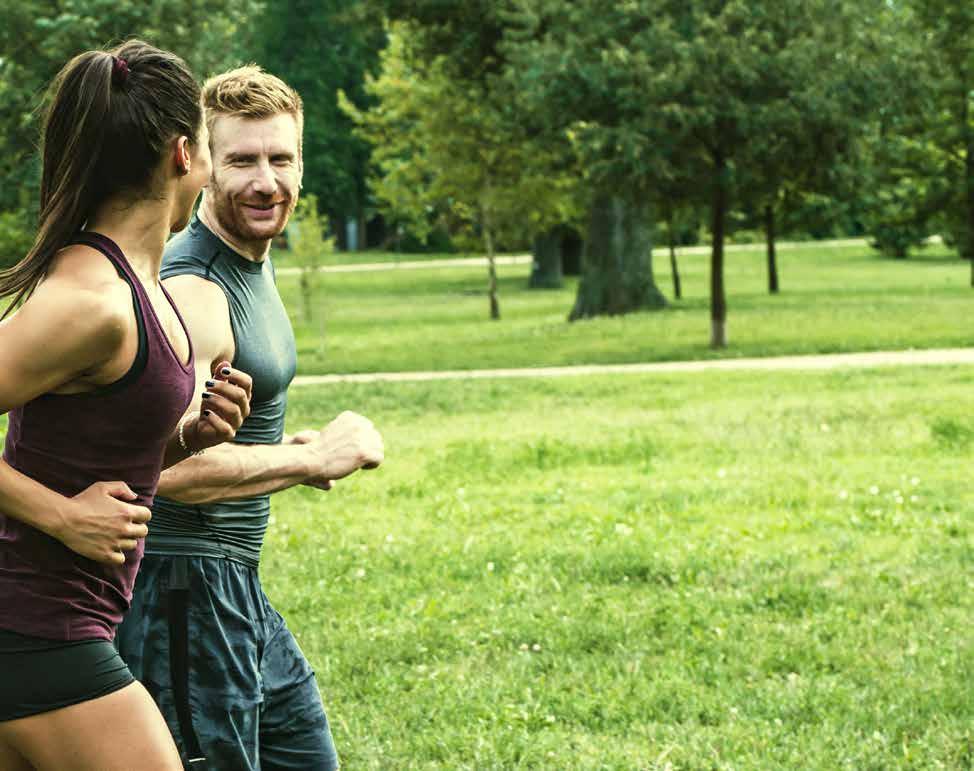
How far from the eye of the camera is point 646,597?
22.5 feet

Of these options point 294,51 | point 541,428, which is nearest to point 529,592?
point 541,428

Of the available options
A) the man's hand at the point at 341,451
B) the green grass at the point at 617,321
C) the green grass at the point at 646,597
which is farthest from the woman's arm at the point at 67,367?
the green grass at the point at 617,321

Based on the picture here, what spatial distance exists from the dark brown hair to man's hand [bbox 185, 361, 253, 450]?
0.36 m

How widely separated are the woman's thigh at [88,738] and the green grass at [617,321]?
18.3 m

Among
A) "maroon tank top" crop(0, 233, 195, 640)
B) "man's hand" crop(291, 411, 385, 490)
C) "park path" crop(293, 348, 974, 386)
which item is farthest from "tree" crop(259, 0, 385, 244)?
"maroon tank top" crop(0, 233, 195, 640)

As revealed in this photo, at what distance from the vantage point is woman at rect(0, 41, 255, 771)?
2514 mm

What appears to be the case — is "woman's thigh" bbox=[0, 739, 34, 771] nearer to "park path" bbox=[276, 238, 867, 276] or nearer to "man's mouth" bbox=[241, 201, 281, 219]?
"man's mouth" bbox=[241, 201, 281, 219]

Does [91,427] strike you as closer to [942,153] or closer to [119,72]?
[119,72]

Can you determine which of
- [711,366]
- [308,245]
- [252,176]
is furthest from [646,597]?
[308,245]

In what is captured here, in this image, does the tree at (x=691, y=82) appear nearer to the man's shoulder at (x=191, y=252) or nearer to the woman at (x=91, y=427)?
the man's shoulder at (x=191, y=252)

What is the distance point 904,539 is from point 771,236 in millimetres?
33122

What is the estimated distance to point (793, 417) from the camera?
43.0 ft

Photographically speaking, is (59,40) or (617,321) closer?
(59,40)

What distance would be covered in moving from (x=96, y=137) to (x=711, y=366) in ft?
55.1
